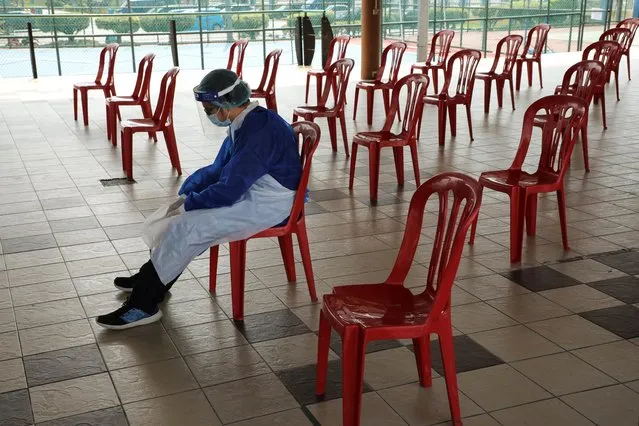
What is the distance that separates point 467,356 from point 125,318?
4.56ft

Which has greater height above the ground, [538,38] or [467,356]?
[538,38]

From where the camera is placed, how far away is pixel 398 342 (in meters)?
3.12

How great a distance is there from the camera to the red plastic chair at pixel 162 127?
582 cm

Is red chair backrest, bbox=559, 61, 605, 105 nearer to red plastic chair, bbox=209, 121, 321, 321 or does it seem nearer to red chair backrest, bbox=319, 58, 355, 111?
red chair backrest, bbox=319, 58, 355, 111

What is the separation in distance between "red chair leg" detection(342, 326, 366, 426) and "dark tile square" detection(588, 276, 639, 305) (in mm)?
1682

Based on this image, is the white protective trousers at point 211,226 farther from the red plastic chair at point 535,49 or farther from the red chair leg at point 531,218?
Result: the red plastic chair at point 535,49

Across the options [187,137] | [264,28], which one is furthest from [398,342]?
[264,28]

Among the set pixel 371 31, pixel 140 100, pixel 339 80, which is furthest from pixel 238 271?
pixel 371 31

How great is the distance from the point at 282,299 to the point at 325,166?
2.75m

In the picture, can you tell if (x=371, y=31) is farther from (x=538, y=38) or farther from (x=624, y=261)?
(x=624, y=261)

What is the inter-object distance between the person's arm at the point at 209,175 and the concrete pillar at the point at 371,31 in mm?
7949

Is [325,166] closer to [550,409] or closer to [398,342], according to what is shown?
[398,342]

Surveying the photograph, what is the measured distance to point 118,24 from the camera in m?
13.1

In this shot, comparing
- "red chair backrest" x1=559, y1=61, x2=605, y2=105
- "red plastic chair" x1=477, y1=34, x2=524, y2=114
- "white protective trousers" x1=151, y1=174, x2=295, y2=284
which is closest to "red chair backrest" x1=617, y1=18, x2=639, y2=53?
"red plastic chair" x1=477, y1=34, x2=524, y2=114
